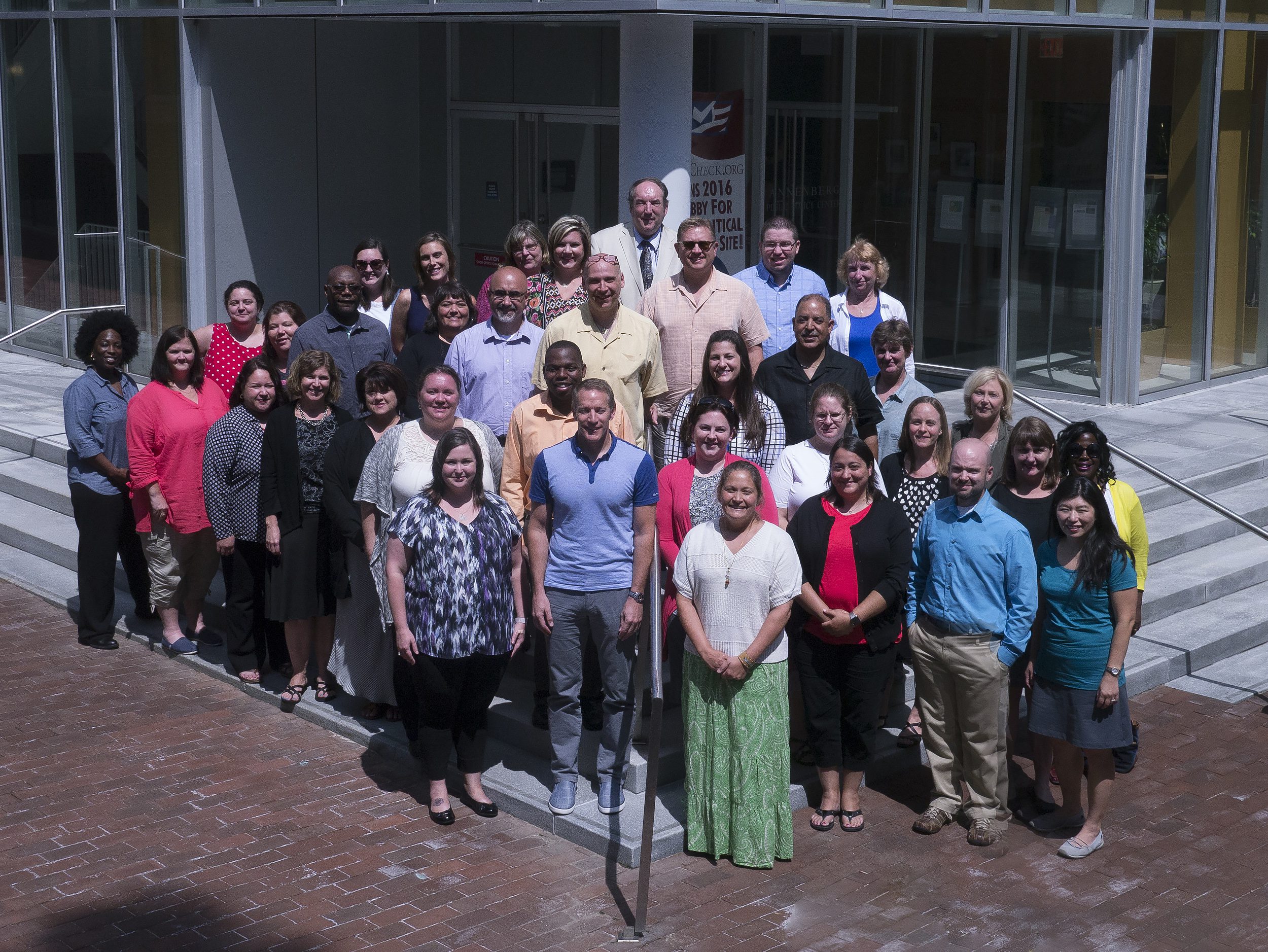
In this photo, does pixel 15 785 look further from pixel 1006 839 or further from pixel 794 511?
pixel 1006 839

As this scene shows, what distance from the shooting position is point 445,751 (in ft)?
22.8

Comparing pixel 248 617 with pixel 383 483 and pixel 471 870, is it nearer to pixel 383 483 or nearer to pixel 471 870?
pixel 383 483

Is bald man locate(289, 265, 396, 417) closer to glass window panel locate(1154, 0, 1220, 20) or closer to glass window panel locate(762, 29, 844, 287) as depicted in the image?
glass window panel locate(762, 29, 844, 287)

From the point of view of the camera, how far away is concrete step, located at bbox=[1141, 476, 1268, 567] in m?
10.2

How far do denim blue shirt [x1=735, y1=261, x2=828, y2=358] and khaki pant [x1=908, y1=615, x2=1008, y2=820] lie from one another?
2.46m

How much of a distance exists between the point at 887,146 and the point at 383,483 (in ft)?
29.7

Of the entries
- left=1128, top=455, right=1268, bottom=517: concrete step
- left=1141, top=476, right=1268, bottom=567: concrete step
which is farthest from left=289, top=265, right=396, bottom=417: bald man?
left=1128, top=455, right=1268, bottom=517: concrete step

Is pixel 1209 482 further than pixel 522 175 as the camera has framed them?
No

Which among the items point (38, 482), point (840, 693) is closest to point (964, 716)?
point (840, 693)

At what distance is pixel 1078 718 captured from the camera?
260 inches

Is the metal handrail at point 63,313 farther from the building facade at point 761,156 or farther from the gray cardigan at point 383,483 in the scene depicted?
the gray cardigan at point 383,483

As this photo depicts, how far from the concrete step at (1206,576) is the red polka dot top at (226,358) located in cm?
583

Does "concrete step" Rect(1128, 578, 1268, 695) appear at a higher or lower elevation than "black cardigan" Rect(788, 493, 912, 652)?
lower

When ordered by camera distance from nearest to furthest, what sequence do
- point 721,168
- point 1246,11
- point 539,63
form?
1. point 721,168
2. point 1246,11
3. point 539,63
